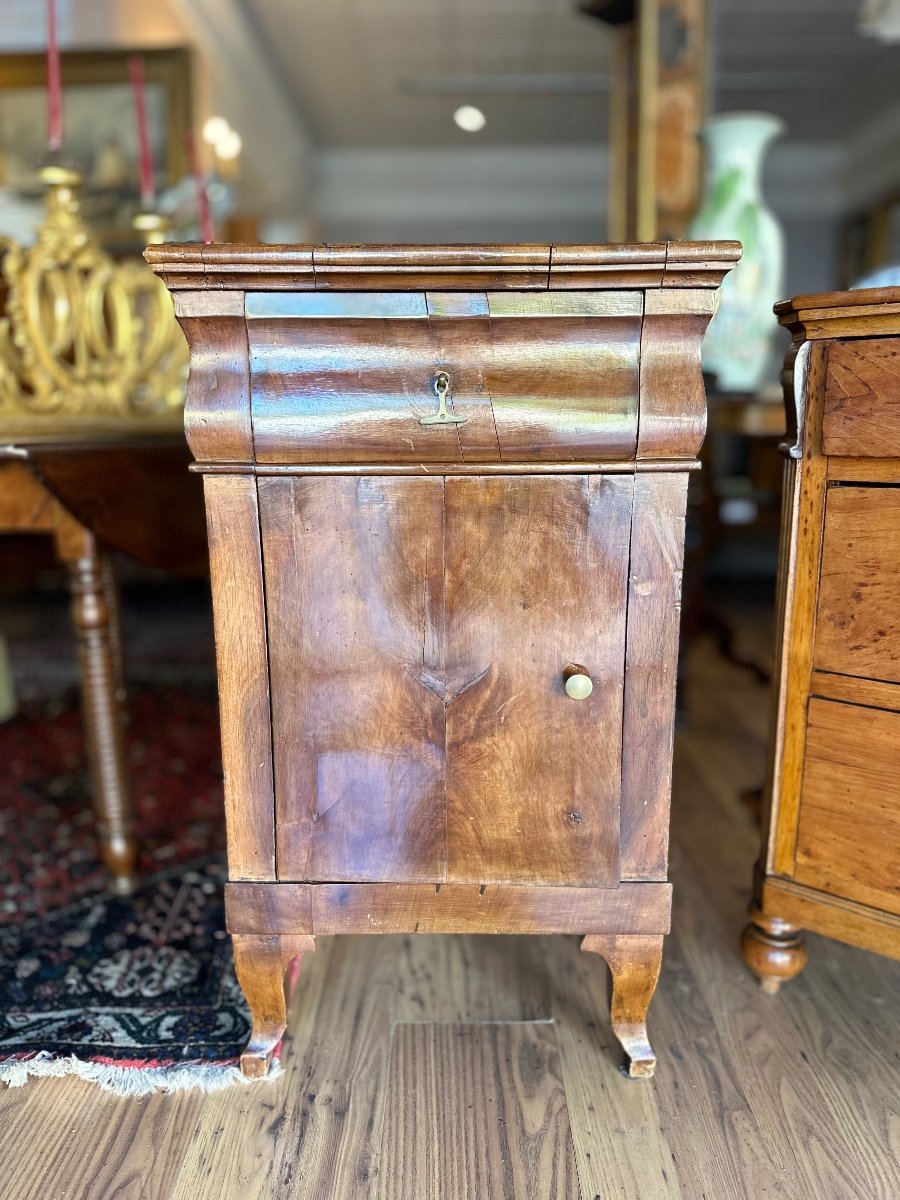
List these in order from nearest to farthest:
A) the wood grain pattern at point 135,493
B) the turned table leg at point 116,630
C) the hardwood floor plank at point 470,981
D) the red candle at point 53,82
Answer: the hardwood floor plank at point 470,981, the wood grain pattern at point 135,493, the red candle at point 53,82, the turned table leg at point 116,630

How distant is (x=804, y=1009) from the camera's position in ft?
3.71

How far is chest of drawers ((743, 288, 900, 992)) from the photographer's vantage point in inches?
37.7

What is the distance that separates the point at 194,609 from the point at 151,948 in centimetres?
261

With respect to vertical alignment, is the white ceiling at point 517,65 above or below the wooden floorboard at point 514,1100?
above

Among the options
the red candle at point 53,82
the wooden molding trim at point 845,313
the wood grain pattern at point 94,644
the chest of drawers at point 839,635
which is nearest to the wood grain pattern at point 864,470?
the chest of drawers at point 839,635

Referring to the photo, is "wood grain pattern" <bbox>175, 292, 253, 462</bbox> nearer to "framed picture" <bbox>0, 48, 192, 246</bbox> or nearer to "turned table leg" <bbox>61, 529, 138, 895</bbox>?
"turned table leg" <bbox>61, 529, 138, 895</bbox>

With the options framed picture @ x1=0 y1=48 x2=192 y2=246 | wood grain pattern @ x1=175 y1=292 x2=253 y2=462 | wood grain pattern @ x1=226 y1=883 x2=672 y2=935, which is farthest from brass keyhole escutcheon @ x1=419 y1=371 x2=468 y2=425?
framed picture @ x1=0 y1=48 x2=192 y2=246

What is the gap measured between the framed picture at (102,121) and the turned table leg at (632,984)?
3488mm

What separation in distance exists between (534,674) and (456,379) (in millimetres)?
321

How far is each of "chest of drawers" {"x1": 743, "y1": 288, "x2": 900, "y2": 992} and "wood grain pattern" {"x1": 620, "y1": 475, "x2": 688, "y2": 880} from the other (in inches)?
9.2

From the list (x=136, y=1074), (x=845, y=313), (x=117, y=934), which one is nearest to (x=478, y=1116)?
(x=136, y=1074)

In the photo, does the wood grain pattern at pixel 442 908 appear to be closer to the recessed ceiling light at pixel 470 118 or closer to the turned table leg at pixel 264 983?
the turned table leg at pixel 264 983

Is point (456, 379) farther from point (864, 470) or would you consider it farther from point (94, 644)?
point (94, 644)

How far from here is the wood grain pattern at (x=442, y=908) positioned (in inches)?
38.2
